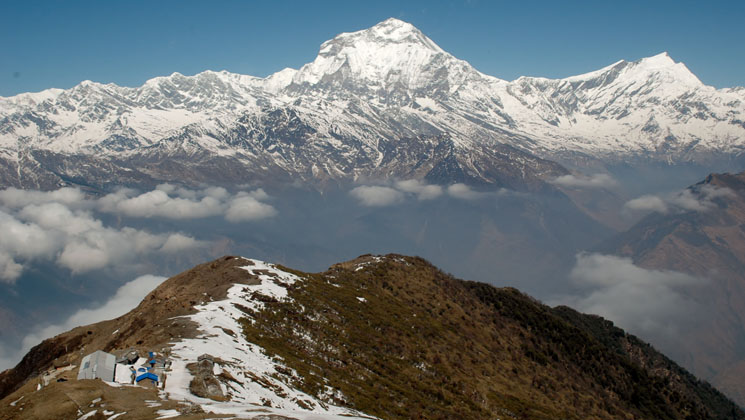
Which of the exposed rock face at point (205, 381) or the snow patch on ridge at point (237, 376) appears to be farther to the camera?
the exposed rock face at point (205, 381)

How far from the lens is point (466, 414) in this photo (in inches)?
2447

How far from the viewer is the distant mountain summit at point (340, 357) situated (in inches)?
1623

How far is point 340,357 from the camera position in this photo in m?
65.1

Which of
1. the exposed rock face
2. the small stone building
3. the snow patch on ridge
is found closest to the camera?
the snow patch on ridge

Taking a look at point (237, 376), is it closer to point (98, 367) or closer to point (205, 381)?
point (205, 381)

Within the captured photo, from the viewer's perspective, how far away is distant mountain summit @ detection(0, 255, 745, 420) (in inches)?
1623

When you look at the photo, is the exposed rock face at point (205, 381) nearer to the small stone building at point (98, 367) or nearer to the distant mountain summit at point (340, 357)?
the distant mountain summit at point (340, 357)

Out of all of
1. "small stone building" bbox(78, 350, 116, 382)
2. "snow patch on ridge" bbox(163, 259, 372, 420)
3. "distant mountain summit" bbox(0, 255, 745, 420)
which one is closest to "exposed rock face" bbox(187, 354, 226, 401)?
"distant mountain summit" bbox(0, 255, 745, 420)

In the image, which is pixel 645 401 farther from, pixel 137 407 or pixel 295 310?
pixel 137 407

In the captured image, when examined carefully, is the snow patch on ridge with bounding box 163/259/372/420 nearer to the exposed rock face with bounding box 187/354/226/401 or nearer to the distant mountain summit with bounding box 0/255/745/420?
the distant mountain summit with bounding box 0/255/745/420

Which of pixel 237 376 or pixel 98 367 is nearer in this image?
pixel 98 367

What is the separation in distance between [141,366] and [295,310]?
115 feet

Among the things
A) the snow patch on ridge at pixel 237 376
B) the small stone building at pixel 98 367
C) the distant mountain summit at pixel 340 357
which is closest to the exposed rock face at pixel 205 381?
the distant mountain summit at pixel 340 357

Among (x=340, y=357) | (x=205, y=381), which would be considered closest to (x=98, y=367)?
(x=205, y=381)
